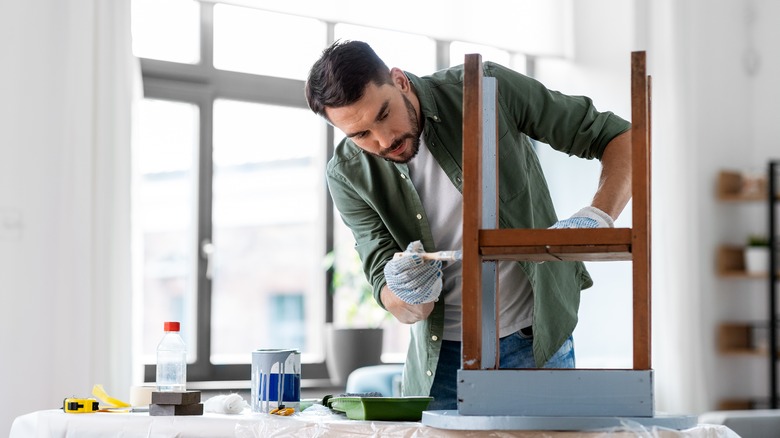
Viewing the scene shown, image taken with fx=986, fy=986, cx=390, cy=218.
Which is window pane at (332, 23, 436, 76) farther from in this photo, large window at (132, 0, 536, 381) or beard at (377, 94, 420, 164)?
beard at (377, 94, 420, 164)

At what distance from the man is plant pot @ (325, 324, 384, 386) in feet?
7.69

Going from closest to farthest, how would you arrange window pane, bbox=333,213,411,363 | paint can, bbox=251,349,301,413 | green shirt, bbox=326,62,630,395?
paint can, bbox=251,349,301,413
green shirt, bbox=326,62,630,395
window pane, bbox=333,213,411,363

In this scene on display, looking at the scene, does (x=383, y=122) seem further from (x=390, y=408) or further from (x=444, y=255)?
(x=390, y=408)

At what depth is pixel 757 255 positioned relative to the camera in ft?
15.8

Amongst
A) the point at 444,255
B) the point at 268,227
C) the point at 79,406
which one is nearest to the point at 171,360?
the point at 79,406

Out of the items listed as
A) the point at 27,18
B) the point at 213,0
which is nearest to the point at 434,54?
the point at 213,0

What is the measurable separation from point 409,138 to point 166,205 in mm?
3940

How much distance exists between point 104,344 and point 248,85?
4.62 ft

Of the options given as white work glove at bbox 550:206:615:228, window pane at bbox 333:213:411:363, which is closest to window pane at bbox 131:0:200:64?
window pane at bbox 333:213:411:363

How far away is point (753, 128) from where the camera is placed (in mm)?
5156

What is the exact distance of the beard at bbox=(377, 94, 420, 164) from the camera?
1703 mm

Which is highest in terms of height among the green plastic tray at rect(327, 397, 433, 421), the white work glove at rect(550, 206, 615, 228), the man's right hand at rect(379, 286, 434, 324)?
the white work glove at rect(550, 206, 615, 228)

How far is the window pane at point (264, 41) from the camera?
4250 millimetres

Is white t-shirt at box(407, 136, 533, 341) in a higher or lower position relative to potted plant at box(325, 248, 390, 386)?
higher
